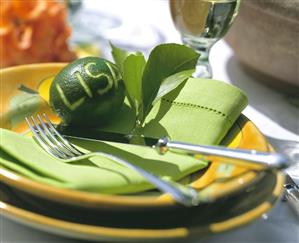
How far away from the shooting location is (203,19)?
71 centimetres

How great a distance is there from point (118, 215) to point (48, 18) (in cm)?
51

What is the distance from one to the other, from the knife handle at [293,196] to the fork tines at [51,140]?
0.64 ft

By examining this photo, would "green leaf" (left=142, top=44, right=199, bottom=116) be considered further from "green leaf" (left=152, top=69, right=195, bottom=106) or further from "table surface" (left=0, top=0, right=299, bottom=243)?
"table surface" (left=0, top=0, right=299, bottom=243)

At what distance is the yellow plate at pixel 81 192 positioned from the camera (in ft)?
1.32

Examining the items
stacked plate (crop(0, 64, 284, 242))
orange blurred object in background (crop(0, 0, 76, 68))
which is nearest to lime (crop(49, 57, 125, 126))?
stacked plate (crop(0, 64, 284, 242))

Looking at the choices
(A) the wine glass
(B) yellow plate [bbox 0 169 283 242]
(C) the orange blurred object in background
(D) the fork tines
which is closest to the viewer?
(B) yellow plate [bbox 0 169 283 242]

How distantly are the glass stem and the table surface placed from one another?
7cm

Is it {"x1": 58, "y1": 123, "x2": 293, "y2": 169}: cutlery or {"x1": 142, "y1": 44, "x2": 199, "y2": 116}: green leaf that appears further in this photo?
{"x1": 142, "y1": 44, "x2": 199, "y2": 116}: green leaf

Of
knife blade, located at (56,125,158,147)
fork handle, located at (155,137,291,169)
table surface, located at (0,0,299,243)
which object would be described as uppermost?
fork handle, located at (155,137,291,169)

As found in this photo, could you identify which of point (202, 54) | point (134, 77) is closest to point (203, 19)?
point (202, 54)

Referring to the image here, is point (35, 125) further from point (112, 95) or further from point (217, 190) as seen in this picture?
point (217, 190)

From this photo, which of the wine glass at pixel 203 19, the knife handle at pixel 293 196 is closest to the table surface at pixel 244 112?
the knife handle at pixel 293 196

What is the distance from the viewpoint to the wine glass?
0.69m

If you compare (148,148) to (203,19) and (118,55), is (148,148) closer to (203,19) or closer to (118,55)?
(118,55)
